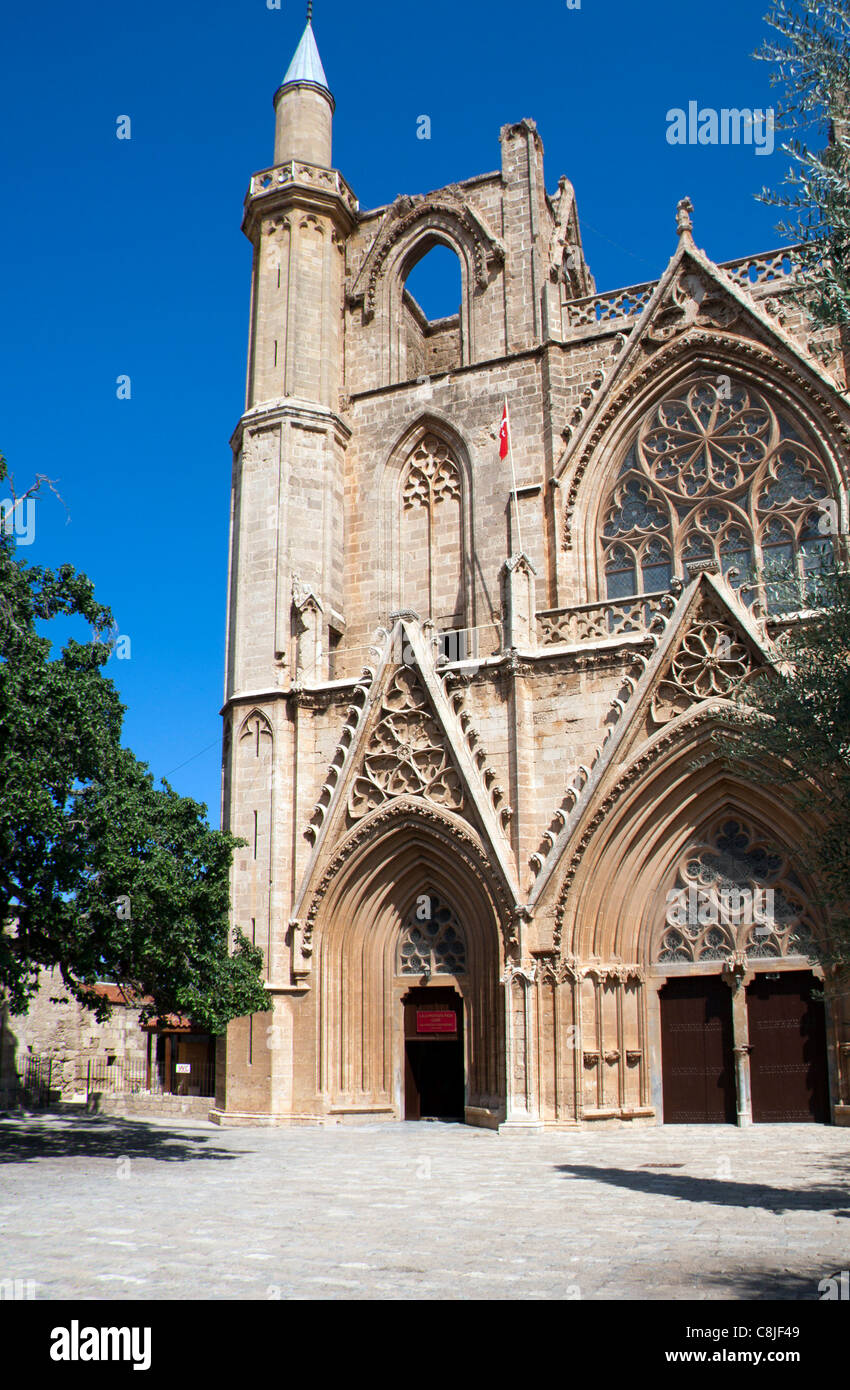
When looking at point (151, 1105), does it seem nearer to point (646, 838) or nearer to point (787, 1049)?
point (646, 838)

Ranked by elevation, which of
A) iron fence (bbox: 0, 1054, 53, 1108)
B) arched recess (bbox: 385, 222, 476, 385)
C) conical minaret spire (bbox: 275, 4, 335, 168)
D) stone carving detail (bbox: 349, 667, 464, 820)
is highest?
conical minaret spire (bbox: 275, 4, 335, 168)

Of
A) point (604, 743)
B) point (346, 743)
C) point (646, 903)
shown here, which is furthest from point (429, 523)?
point (646, 903)

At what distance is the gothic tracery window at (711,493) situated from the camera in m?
20.2

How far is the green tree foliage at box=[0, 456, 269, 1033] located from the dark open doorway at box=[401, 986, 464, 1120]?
5.53m

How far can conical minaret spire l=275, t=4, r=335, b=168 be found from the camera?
2472cm

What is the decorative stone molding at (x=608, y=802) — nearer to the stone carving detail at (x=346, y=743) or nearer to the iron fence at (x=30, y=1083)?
the stone carving detail at (x=346, y=743)

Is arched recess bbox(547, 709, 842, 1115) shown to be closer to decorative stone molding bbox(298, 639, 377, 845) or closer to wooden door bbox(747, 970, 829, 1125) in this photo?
wooden door bbox(747, 970, 829, 1125)

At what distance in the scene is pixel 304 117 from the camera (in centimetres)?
2494

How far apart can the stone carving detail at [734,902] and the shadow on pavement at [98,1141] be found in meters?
7.19

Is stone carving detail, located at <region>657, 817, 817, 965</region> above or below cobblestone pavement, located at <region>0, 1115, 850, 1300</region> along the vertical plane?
above

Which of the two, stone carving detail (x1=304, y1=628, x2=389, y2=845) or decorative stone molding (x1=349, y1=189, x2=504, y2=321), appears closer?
stone carving detail (x1=304, y1=628, x2=389, y2=845)

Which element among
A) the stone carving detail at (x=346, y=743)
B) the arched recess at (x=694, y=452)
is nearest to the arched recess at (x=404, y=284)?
the arched recess at (x=694, y=452)

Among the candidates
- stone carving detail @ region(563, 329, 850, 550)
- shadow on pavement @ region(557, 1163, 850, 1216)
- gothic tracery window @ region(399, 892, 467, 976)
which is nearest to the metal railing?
gothic tracery window @ region(399, 892, 467, 976)

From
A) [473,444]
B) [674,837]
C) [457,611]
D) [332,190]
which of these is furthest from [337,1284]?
[332,190]
